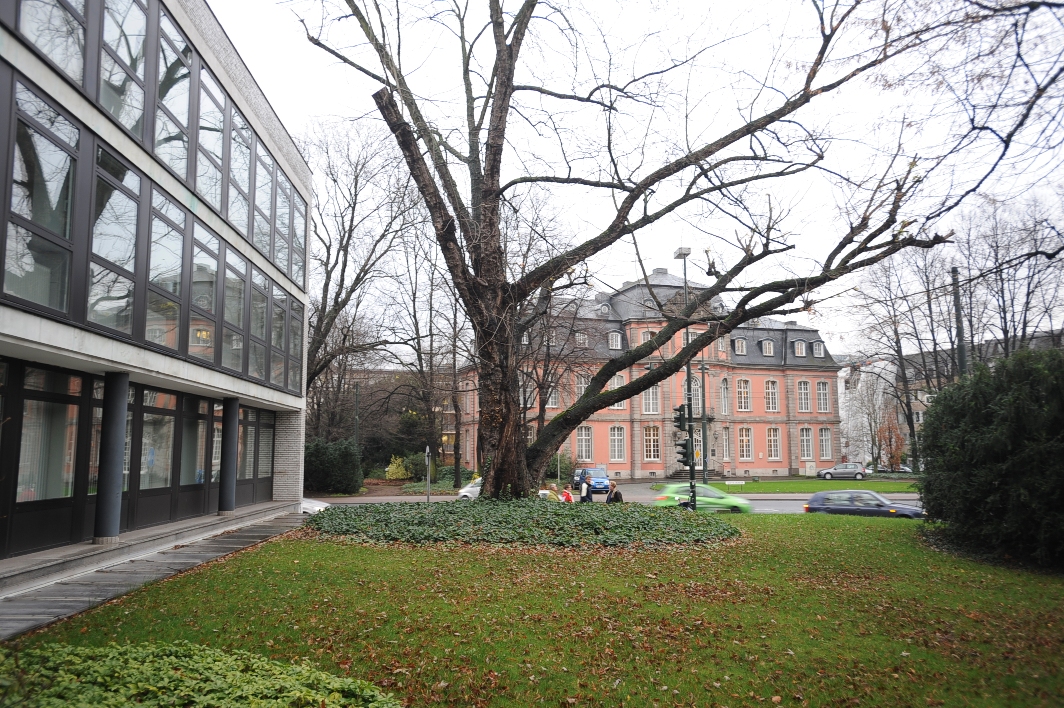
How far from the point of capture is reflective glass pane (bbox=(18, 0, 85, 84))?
8.74 m

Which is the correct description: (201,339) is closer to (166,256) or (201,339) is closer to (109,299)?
(166,256)

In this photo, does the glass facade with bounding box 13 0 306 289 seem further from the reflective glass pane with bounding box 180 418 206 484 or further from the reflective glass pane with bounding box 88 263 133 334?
the reflective glass pane with bounding box 180 418 206 484

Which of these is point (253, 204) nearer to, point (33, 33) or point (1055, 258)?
point (33, 33)

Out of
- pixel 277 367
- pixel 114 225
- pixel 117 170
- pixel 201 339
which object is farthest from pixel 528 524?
pixel 277 367

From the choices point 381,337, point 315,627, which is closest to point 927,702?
point 315,627

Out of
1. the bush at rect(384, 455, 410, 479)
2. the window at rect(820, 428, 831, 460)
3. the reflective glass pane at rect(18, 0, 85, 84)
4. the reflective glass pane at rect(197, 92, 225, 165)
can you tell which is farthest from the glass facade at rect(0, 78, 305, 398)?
the window at rect(820, 428, 831, 460)

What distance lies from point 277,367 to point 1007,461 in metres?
17.3

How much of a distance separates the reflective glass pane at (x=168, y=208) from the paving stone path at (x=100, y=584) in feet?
19.8

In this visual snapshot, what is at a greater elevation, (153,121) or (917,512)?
→ (153,121)

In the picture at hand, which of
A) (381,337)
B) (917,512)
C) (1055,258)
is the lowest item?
(917,512)

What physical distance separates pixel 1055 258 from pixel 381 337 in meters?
31.1

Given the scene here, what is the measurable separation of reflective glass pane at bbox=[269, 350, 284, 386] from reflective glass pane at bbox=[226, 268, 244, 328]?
2.62 metres

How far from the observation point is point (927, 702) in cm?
547

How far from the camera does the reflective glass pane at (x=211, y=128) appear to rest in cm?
1438
